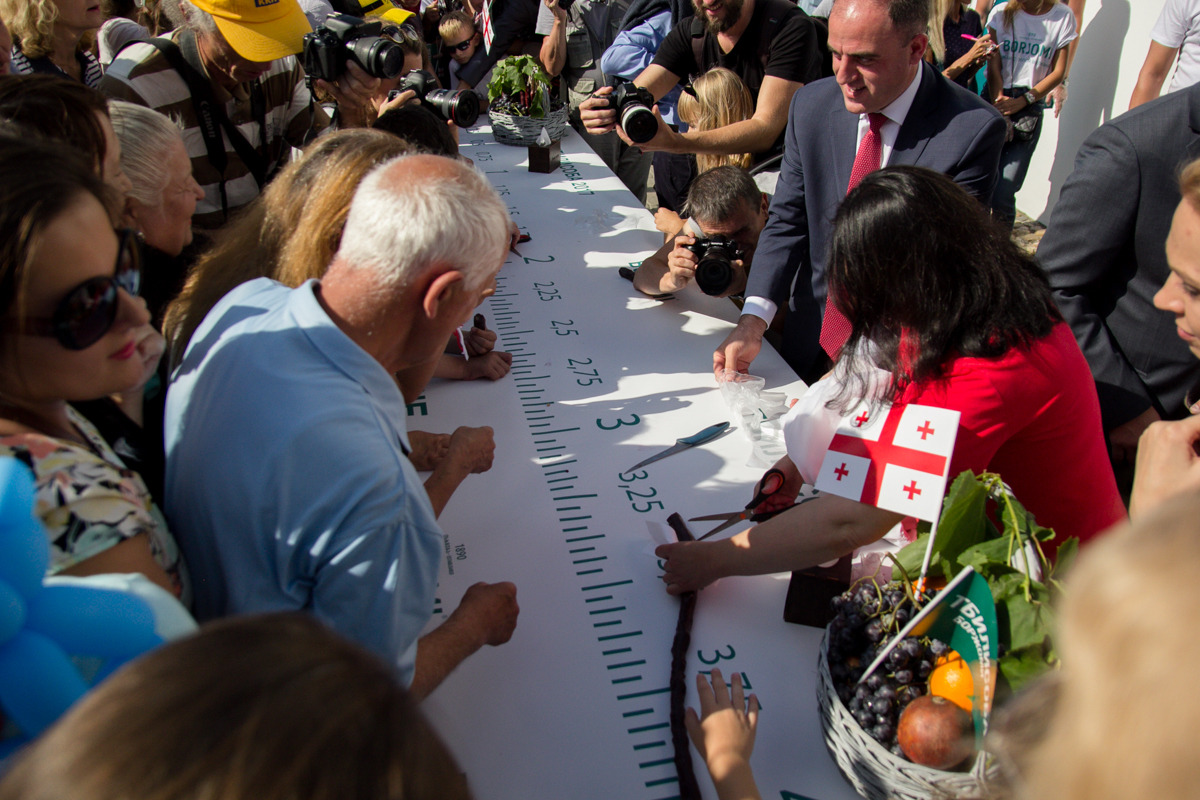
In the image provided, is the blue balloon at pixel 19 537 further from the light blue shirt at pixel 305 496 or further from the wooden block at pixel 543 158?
the wooden block at pixel 543 158

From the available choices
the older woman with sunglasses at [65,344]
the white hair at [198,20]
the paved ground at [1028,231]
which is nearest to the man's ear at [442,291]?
the older woman with sunglasses at [65,344]

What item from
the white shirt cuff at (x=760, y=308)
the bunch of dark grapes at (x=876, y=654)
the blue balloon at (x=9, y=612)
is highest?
the blue balloon at (x=9, y=612)

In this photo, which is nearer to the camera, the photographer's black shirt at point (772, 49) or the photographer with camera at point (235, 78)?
the photographer with camera at point (235, 78)

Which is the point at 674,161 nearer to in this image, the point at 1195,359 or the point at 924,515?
the point at 1195,359

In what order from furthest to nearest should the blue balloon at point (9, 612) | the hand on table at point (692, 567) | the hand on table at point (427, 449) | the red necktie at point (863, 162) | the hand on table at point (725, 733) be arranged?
the red necktie at point (863, 162)
the hand on table at point (427, 449)
the hand on table at point (692, 567)
the hand on table at point (725, 733)
the blue balloon at point (9, 612)

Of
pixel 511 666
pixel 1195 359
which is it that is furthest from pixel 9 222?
pixel 1195 359

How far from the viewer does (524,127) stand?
3943 millimetres

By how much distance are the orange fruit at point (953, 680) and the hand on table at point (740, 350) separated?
3.95 feet

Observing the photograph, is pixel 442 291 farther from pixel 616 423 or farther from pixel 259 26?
pixel 259 26

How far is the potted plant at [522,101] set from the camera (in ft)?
12.6

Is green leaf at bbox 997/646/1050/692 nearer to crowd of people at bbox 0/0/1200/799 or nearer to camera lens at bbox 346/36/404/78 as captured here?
crowd of people at bbox 0/0/1200/799

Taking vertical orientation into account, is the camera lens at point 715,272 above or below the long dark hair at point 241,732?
below

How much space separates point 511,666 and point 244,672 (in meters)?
0.81

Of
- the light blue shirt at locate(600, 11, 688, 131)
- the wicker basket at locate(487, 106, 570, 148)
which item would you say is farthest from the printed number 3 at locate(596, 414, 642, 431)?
the light blue shirt at locate(600, 11, 688, 131)
